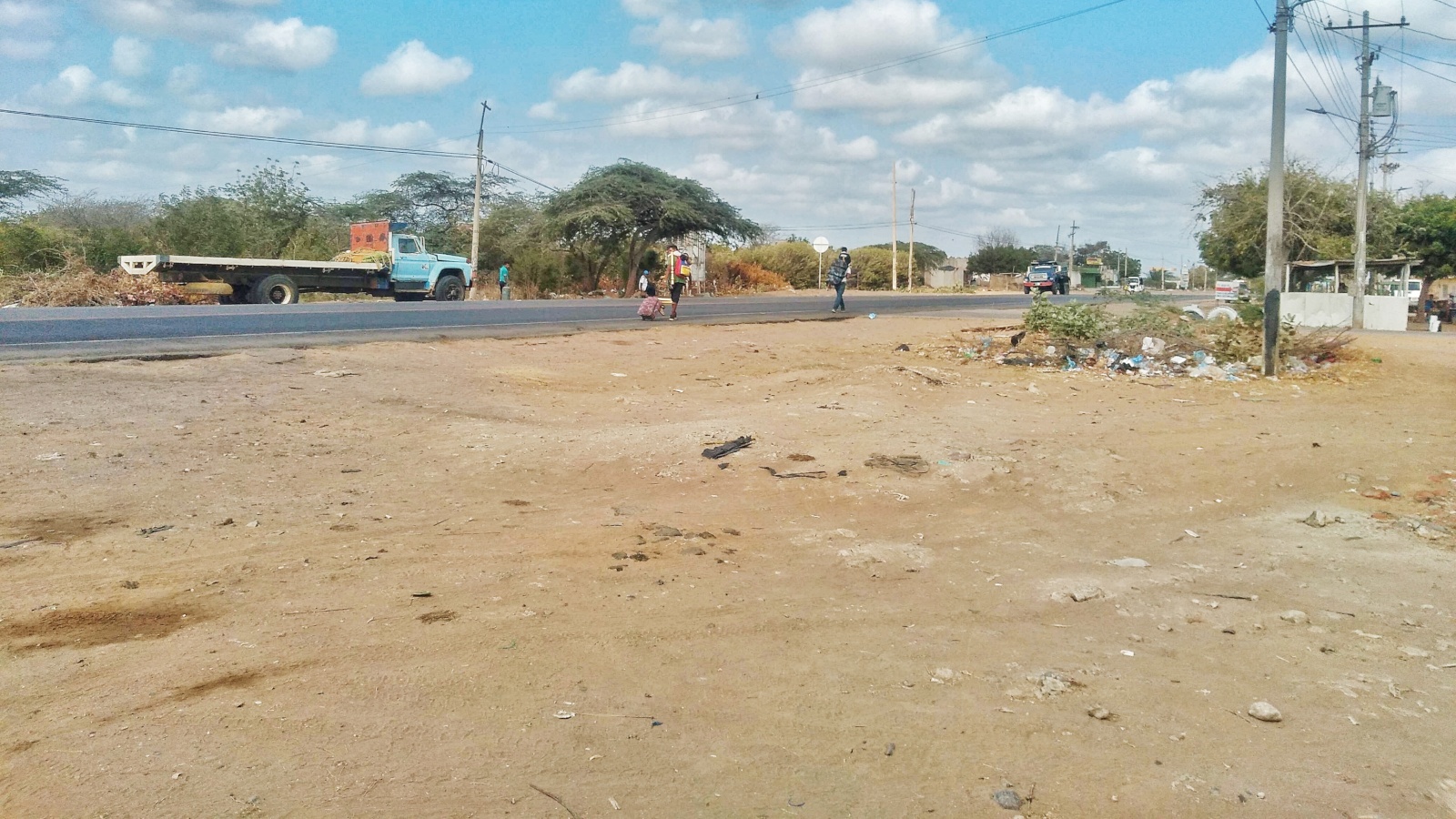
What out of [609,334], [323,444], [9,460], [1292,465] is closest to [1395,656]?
[1292,465]

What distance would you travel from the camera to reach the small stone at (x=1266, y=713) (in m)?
4.27

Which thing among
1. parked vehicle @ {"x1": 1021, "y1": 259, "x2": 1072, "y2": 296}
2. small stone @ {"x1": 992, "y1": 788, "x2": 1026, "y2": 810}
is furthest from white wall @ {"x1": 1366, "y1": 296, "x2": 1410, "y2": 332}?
small stone @ {"x1": 992, "y1": 788, "x2": 1026, "y2": 810}

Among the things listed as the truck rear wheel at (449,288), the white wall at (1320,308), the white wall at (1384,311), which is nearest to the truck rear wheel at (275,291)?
the truck rear wheel at (449,288)

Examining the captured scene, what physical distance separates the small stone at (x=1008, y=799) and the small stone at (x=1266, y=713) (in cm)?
134

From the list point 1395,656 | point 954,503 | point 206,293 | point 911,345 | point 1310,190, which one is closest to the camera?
point 1395,656

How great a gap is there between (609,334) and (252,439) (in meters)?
9.88

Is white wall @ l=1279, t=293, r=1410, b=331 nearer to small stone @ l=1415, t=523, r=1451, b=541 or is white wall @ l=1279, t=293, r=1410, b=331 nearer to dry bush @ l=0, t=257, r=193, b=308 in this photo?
small stone @ l=1415, t=523, r=1451, b=541

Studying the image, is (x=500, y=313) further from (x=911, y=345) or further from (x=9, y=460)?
(x=9, y=460)

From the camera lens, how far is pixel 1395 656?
199 inches

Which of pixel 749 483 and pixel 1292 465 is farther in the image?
pixel 1292 465

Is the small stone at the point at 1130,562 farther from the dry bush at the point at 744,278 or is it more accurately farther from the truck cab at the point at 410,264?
the dry bush at the point at 744,278

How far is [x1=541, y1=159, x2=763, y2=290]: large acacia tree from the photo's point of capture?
45.2m

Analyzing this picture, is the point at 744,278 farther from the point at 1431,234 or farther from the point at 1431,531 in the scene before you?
the point at 1431,531

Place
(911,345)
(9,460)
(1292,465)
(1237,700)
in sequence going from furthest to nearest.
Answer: (911,345) < (1292,465) < (9,460) < (1237,700)
